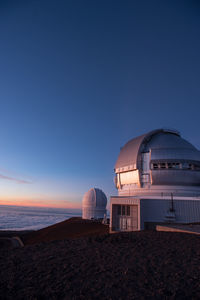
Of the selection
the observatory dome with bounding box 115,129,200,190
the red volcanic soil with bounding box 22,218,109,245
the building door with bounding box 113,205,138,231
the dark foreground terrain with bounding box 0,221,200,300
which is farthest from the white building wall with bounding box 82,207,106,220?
the dark foreground terrain with bounding box 0,221,200,300

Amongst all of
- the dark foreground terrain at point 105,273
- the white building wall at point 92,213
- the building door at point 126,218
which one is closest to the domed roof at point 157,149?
the building door at point 126,218

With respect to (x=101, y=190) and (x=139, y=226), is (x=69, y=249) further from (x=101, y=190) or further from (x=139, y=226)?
(x=101, y=190)

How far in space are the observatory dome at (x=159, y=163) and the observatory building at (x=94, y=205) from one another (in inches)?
533

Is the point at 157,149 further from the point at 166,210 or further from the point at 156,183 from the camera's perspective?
the point at 166,210

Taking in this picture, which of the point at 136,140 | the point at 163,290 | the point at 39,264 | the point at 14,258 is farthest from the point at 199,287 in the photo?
the point at 136,140

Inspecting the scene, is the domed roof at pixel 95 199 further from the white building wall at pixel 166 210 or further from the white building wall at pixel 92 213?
the white building wall at pixel 166 210

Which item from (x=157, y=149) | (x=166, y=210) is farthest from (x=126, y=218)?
(x=157, y=149)

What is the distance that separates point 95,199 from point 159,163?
18.8 m

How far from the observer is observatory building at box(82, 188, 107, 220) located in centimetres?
3503

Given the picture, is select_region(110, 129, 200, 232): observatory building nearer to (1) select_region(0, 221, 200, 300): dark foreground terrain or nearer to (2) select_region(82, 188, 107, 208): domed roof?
(1) select_region(0, 221, 200, 300): dark foreground terrain

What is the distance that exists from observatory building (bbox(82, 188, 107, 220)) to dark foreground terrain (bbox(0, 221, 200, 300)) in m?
28.2

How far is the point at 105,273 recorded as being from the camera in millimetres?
4988

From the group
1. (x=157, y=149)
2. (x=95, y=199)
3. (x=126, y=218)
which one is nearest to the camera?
(x=126, y=218)

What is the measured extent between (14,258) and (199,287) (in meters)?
6.08
